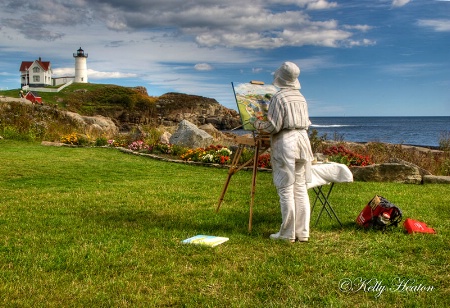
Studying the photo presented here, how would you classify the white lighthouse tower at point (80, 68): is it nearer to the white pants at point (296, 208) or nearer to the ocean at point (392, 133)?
the ocean at point (392, 133)

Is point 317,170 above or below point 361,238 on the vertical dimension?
above

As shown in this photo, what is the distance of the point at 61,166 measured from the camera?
588 inches

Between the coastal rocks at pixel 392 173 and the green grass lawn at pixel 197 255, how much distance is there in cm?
273

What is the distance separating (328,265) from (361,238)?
58.6 inches

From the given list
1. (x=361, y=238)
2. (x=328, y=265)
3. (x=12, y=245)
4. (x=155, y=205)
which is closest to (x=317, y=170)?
(x=361, y=238)

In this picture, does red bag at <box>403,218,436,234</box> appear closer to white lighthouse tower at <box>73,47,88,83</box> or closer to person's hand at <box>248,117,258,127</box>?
person's hand at <box>248,117,258,127</box>

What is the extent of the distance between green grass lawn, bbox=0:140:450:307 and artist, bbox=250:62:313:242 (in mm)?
358

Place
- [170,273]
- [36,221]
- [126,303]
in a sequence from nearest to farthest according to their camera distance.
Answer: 1. [126,303]
2. [170,273]
3. [36,221]

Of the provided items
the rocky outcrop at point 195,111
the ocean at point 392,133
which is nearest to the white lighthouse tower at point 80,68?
the rocky outcrop at point 195,111

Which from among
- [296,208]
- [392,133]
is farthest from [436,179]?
[392,133]

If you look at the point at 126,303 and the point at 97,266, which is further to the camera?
the point at 97,266

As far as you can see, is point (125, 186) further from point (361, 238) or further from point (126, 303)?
point (126, 303)

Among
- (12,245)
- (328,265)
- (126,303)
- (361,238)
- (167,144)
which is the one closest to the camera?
(126,303)
